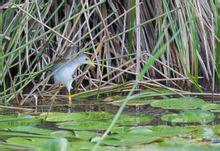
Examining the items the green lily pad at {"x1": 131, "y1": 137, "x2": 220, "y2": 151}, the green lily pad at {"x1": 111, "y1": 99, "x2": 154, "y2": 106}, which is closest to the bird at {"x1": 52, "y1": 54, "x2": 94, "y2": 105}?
the green lily pad at {"x1": 111, "y1": 99, "x2": 154, "y2": 106}

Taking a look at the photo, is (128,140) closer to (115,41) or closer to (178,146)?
(178,146)

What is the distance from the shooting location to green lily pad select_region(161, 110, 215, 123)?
3.77 m

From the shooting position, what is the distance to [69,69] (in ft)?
14.5

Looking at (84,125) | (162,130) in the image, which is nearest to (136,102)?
(84,125)

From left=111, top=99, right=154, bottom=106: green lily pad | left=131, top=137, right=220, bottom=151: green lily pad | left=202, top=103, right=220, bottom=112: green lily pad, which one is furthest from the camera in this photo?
left=111, top=99, right=154, bottom=106: green lily pad

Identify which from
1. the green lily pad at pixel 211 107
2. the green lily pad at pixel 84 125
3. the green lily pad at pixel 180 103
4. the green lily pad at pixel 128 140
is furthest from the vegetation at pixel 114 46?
the green lily pad at pixel 128 140

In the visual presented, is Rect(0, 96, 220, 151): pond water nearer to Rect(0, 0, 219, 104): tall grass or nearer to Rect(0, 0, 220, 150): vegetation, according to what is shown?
Rect(0, 0, 220, 150): vegetation

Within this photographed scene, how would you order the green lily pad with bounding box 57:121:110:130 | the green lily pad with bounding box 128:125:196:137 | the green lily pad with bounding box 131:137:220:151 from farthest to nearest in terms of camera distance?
the green lily pad with bounding box 57:121:110:130 → the green lily pad with bounding box 128:125:196:137 → the green lily pad with bounding box 131:137:220:151

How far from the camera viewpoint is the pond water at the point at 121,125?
3135 millimetres

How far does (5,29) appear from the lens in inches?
187

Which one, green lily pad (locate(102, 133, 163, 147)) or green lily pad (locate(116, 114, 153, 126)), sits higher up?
green lily pad (locate(116, 114, 153, 126))

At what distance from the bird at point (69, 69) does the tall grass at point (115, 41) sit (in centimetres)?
9

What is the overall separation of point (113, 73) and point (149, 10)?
0.50 meters

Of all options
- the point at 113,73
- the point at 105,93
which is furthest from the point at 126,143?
the point at 113,73
